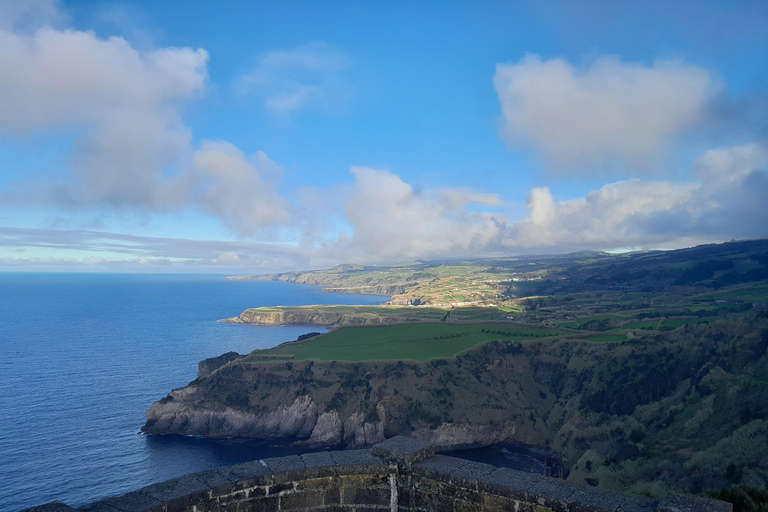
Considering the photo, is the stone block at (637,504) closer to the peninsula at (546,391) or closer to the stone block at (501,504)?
the stone block at (501,504)

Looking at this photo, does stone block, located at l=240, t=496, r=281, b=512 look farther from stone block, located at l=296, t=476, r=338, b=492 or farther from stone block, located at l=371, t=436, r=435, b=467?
stone block, located at l=371, t=436, r=435, b=467

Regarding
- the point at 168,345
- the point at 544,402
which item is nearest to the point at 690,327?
the point at 544,402

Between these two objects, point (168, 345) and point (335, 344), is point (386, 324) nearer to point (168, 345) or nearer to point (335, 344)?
point (335, 344)

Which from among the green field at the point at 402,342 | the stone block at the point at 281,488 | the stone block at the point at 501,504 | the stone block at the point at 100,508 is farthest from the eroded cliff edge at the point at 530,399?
the stone block at the point at 100,508

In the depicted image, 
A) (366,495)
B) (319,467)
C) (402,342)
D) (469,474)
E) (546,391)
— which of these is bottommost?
(546,391)

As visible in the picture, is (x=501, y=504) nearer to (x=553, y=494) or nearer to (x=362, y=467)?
(x=553, y=494)

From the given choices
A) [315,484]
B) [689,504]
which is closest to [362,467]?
[315,484]
